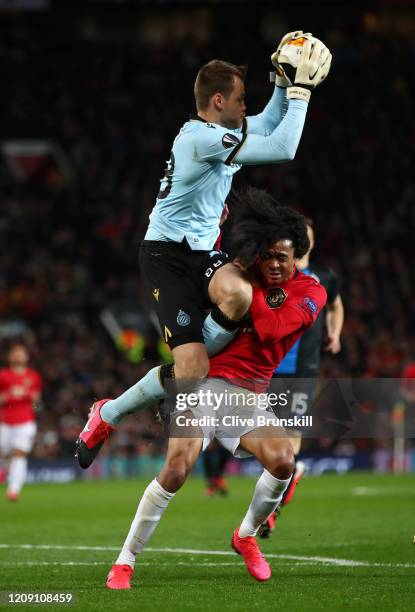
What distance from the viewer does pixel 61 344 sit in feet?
78.7

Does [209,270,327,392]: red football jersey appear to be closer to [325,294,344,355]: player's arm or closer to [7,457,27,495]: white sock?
[325,294,344,355]: player's arm

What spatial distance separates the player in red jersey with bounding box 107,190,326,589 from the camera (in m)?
6.43

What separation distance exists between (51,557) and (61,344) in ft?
52.4

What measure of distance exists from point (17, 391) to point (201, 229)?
9.93 m

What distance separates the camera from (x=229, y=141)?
6.67m

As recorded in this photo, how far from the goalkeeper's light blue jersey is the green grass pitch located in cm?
201

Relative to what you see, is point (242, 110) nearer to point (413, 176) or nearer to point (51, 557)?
point (51, 557)

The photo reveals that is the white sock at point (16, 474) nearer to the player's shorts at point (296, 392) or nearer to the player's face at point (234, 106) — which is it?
the player's shorts at point (296, 392)

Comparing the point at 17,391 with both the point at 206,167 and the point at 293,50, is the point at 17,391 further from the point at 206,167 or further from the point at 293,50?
the point at 293,50

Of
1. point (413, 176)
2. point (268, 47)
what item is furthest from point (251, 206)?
point (268, 47)

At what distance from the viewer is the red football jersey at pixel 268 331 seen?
6465 mm

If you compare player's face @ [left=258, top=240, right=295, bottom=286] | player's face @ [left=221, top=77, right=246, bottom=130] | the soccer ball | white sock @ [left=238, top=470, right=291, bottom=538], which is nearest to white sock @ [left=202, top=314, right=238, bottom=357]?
player's face @ [left=258, top=240, right=295, bottom=286]

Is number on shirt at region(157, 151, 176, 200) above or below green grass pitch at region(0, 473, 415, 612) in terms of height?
above

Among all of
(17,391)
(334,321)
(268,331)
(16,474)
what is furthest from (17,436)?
(268,331)
